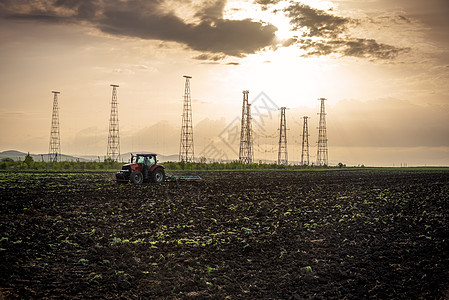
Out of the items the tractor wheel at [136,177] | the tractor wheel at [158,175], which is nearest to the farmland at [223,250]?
the tractor wheel at [136,177]

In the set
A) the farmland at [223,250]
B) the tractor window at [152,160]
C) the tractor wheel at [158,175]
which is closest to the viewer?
the farmland at [223,250]

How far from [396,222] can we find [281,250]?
6.74 m

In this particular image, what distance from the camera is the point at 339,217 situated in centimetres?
1748

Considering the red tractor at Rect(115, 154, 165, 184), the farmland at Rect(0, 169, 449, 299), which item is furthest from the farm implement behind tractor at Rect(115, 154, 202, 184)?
the farmland at Rect(0, 169, 449, 299)

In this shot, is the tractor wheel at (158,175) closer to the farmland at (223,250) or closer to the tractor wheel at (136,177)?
the tractor wheel at (136,177)

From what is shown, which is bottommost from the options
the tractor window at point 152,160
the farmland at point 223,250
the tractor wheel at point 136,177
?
the farmland at point 223,250

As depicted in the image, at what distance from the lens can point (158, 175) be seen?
32094 millimetres

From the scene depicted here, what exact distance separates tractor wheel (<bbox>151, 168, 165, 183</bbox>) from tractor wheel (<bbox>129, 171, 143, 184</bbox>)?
100 centimetres

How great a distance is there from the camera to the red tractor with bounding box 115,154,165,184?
3090 centimetres

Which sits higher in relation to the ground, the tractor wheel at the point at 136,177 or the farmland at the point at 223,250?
the tractor wheel at the point at 136,177

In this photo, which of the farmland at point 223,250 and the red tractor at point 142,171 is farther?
the red tractor at point 142,171

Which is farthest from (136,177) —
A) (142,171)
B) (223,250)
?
(223,250)

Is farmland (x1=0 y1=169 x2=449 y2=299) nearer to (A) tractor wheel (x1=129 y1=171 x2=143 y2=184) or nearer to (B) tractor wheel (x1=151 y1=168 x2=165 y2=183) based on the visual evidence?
(A) tractor wheel (x1=129 y1=171 x2=143 y2=184)

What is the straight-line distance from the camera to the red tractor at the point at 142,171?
1216 inches
